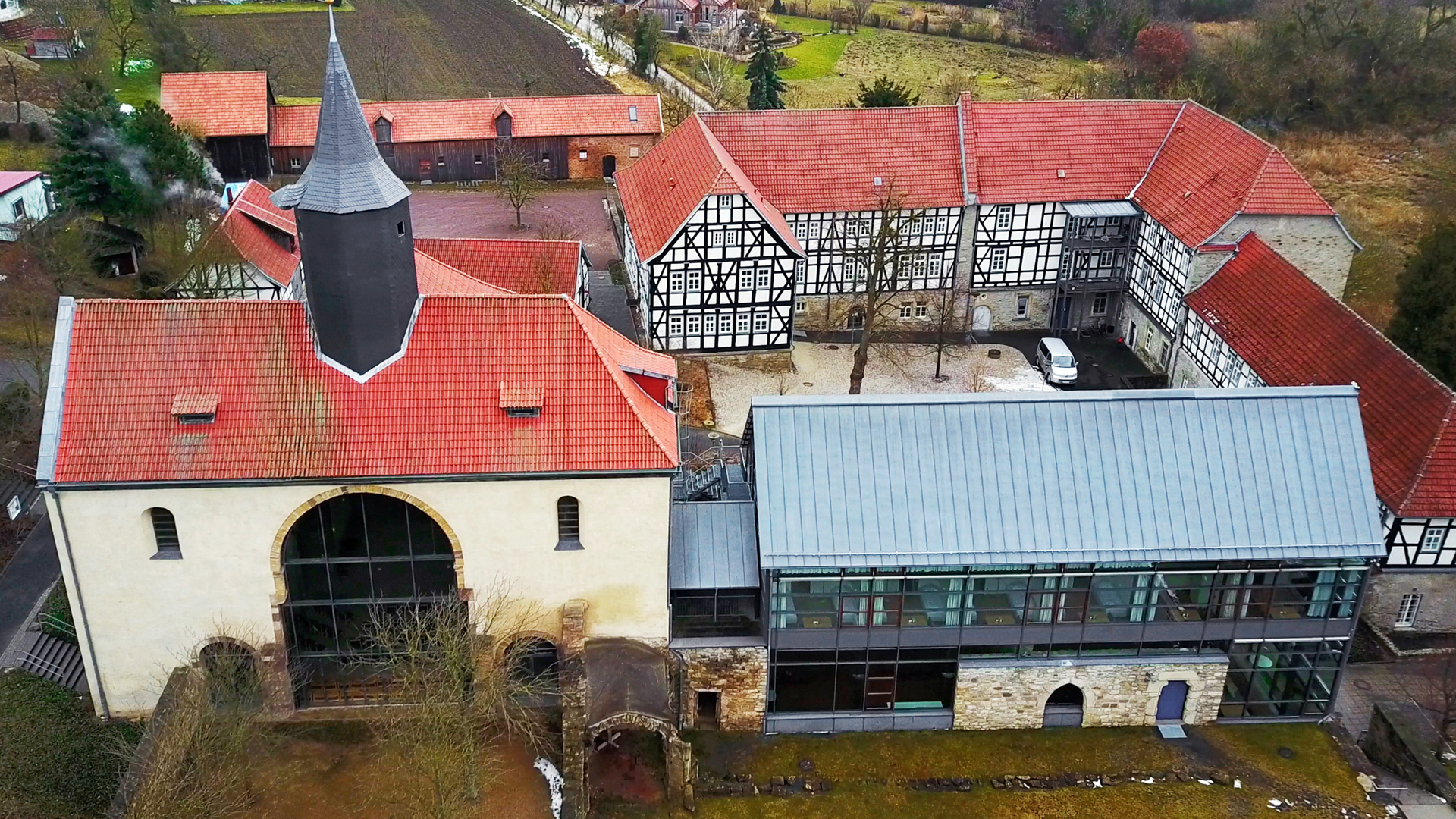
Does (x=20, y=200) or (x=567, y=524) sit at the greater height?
(x=20, y=200)

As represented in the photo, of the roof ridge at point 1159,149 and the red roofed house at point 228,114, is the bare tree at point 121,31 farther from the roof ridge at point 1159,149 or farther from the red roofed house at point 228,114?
the roof ridge at point 1159,149

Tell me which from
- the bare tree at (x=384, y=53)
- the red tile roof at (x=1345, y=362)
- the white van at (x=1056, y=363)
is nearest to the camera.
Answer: the red tile roof at (x=1345, y=362)

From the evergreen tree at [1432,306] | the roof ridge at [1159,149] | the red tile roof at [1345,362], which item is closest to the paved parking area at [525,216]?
the roof ridge at [1159,149]

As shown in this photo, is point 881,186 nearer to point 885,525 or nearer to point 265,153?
point 885,525

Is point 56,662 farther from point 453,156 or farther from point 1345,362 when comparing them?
point 453,156

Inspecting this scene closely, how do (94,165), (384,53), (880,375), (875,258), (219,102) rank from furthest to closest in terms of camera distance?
(384,53) < (219,102) < (880,375) < (94,165) < (875,258)

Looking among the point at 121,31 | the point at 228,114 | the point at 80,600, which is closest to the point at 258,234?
the point at 80,600
